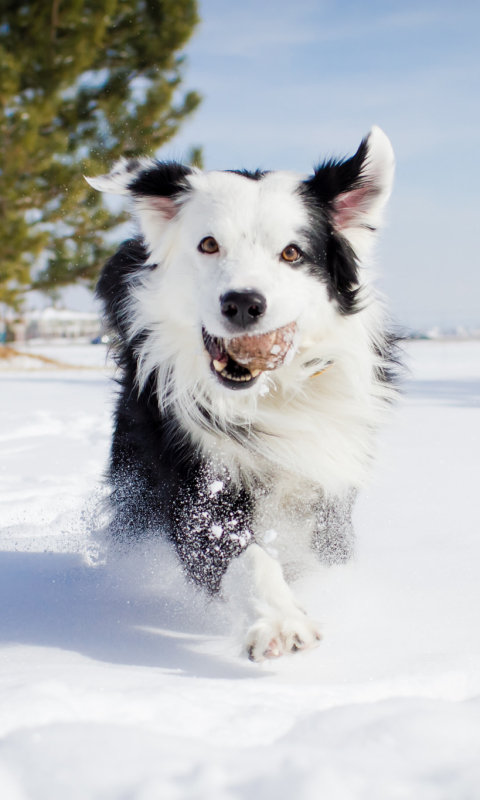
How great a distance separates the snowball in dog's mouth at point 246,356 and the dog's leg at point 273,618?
579mm

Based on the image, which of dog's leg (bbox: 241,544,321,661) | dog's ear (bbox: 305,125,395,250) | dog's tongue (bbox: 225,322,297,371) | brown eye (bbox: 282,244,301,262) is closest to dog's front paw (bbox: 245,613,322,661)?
dog's leg (bbox: 241,544,321,661)

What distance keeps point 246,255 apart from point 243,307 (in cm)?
29

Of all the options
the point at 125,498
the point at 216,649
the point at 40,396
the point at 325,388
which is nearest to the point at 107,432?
the point at 40,396

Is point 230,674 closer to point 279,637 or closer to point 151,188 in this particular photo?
point 279,637

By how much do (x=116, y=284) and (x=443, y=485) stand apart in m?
2.28

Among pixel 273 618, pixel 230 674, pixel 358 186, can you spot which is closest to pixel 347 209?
pixel 358 186

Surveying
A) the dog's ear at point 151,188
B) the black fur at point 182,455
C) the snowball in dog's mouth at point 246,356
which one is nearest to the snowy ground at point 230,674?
the black fur at point 182,455

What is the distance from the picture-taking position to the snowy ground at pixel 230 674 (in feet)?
3.72

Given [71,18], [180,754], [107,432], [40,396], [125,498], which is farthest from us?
[71,18]

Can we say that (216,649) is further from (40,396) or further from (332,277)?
(40,396)

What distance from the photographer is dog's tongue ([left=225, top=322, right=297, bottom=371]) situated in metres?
2.20

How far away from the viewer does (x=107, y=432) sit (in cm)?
636

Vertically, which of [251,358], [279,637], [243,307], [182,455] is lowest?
[279,637]

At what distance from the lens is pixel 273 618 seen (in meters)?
1.90
